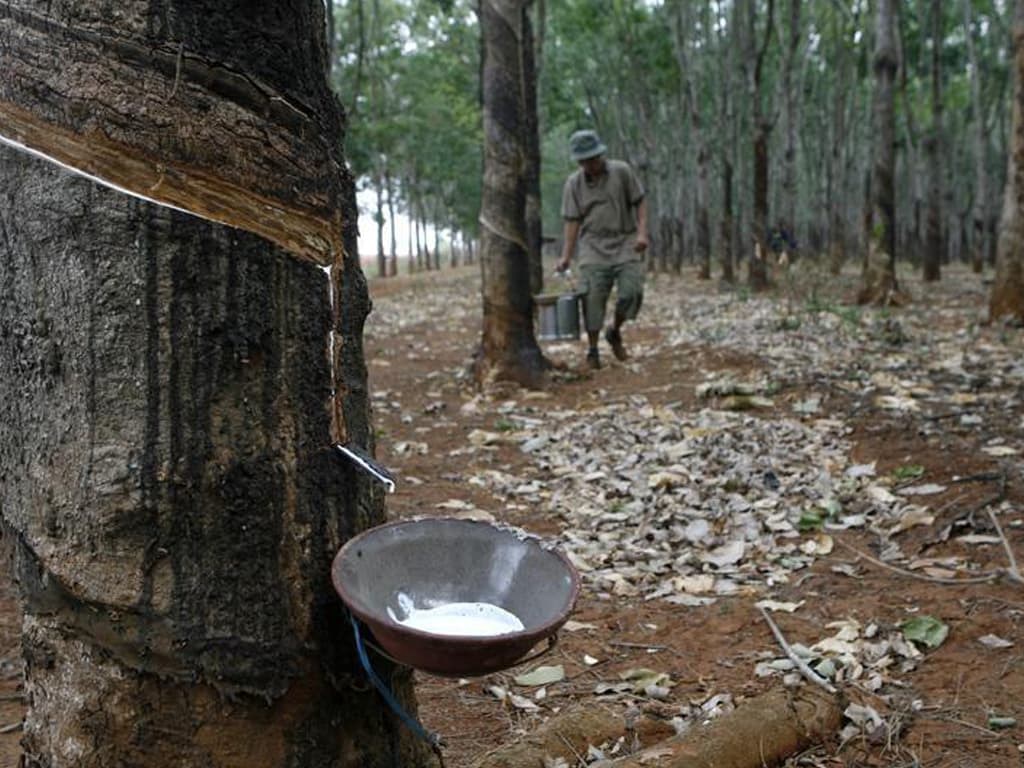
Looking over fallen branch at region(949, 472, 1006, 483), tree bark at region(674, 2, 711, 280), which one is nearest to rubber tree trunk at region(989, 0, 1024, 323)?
fallen branch at region(949, 472, 1006, 483)

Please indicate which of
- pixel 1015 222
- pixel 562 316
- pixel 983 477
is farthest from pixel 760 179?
pixel 983 477

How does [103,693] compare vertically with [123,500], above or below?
below

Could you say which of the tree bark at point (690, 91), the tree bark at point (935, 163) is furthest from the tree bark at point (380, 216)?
the tree bark at point (935, 163)

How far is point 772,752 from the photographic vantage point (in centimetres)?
241

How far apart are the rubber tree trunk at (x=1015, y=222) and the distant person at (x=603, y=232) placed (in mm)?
3433

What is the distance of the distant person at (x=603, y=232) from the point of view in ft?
27.0

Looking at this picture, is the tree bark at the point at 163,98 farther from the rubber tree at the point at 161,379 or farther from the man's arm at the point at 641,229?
the man's arm at the point at 641,229

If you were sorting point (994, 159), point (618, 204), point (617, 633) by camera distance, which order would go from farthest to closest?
point (994, 159)
point (618, 204)
point (617, 633)

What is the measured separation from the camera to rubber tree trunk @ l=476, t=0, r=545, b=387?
730 centimetres

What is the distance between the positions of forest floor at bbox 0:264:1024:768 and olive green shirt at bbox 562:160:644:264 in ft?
3.42

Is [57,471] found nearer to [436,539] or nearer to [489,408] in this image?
[436,539]

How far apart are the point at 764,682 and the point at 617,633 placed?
2.04ft

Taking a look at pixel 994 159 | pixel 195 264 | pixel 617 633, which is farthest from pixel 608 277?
pixel 994 159

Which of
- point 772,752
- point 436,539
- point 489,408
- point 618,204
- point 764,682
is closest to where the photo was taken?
point 436,539
